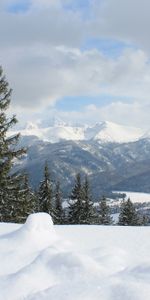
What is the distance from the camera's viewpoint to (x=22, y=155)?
1264 inches

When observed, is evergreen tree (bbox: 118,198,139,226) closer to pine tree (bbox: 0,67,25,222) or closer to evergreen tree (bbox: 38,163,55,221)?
evergreen tree (bbox: 38,163,55,221)

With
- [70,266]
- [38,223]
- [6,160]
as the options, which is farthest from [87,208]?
[70,266]

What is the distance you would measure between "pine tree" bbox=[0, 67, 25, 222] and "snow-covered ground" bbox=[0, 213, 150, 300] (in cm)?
1882

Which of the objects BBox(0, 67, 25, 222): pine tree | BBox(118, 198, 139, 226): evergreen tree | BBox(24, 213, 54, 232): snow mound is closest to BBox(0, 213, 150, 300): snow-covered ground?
BBox(24, 213, 54, 232): snow mound

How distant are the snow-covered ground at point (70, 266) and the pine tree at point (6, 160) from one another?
18816 mm

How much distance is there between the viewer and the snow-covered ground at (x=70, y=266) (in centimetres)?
677

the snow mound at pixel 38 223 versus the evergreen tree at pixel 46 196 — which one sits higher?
the evergreen tree at pixel 46 196

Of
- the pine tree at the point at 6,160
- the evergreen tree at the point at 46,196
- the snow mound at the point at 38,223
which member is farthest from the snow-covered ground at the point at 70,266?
the evergreen tree at the point at 46,196

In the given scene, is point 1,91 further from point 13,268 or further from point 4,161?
point 13,268

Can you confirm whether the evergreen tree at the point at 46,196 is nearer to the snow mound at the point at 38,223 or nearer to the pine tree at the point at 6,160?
the pine tree at the point at 6,160

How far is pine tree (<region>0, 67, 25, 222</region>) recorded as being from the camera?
31688mm

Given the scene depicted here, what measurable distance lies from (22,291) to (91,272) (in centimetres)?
122

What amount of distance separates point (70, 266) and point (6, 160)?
2400 centimetres

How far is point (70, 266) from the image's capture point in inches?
324
